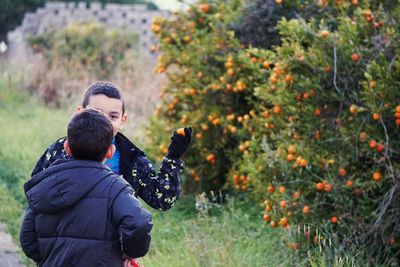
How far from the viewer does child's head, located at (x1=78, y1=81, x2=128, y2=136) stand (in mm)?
3781

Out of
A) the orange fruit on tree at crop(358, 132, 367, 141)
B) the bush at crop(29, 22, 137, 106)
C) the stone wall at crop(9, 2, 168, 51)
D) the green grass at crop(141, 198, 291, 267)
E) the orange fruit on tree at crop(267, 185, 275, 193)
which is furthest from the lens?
the stone wall at crop(9, 2, 168, 51)

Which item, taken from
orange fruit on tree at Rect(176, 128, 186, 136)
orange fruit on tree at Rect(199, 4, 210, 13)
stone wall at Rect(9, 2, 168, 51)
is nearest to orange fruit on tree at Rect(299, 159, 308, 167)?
orange fruit on tree at Rect(176, 128, 186, 136)

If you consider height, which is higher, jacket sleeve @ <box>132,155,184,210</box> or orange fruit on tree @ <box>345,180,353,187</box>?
jacket sleeve @ <box>132,155,184,210</box>

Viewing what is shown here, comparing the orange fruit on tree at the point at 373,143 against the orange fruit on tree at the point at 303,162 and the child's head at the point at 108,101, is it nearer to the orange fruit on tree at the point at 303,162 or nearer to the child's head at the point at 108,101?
the orange fruit on tree at the point at 303,162

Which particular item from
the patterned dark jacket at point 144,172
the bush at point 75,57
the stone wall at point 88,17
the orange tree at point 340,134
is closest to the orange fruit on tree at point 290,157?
the orange tree at point 340,134

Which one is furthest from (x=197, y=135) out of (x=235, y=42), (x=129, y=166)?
(x=129, y=166)

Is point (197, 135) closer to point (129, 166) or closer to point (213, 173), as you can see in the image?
point (213, 173)

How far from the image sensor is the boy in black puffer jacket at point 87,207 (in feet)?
10.6

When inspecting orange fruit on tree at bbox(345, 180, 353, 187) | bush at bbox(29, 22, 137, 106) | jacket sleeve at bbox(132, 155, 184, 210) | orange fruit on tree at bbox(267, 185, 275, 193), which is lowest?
bush at bbox(29, 22, 137, 106)

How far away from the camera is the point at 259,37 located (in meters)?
7.40

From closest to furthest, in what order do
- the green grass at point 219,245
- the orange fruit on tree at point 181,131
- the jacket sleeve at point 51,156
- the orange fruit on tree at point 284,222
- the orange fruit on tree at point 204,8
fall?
1. the orange fruit on tree at point 181,131
2. the jacket sleeve at point 51,156
3. the green grass at point 219,245
4. the orange fruit on tree at point 284,222
5. the orange fruit on tree at point 204,8

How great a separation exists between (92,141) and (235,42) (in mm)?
4251

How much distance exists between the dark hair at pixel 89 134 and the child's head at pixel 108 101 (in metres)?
0.45

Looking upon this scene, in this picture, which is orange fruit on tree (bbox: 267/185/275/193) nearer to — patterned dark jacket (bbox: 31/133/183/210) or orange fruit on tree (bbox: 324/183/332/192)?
orange fruit on tree (bbox: 324/183/332/192)
